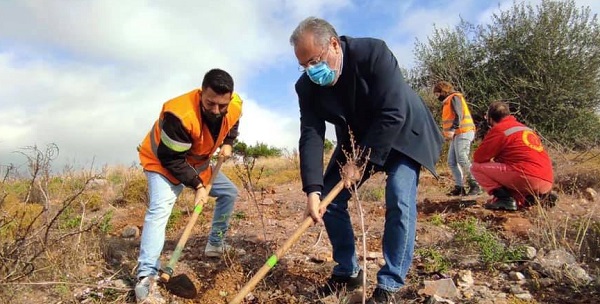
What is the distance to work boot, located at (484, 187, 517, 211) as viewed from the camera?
5309 millimetres

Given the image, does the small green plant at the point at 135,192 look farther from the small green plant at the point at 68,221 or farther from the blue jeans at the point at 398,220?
the blue jeans at the point at 398,220

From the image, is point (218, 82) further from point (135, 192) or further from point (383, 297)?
point (135, 192)

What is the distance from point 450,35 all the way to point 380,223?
1213 centimetres

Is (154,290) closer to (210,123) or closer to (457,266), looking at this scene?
(210,123)

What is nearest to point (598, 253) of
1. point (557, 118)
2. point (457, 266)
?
point (457, 266)

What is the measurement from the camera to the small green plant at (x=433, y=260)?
3.52m

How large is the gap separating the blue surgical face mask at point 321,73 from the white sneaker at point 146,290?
1.67 meters

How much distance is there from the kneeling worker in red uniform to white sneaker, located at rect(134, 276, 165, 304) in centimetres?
364

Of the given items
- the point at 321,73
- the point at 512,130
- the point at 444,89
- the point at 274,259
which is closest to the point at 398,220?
the point at 274,259

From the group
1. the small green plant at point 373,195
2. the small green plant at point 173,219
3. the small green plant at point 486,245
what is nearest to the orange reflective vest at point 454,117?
the small green plant at point 373,195

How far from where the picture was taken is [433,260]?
3654 mm

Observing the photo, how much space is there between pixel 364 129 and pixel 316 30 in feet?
2.37

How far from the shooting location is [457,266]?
365cm

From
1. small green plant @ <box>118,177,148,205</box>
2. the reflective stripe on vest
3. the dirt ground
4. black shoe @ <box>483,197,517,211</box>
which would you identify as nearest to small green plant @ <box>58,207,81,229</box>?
the dirt ground
